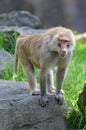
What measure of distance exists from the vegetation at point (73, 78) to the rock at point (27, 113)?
26 cm

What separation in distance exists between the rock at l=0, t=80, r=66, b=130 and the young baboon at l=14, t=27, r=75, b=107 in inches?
4.8

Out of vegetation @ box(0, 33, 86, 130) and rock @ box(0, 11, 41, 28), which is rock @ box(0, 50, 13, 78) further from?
rock @ box(0, 11, 41, 28)

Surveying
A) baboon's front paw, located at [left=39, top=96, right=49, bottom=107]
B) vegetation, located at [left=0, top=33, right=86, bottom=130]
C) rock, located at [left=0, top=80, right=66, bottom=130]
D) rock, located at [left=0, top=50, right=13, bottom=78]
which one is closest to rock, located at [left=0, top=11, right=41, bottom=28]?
vegetation, located at [left=0, top=33, right=86, bottom=130]

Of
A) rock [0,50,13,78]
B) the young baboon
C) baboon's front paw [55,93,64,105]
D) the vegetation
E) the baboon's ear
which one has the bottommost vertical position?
the vegetation

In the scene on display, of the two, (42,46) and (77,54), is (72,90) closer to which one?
(42,46)

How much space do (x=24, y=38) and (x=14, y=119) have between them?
6.12 feet

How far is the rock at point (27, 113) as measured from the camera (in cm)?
785

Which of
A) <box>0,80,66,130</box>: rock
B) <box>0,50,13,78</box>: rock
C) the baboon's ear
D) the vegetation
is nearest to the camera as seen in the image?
<box>0,80,66,130</box>: rock

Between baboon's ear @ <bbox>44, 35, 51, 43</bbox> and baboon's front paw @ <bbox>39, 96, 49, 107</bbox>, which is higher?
baboon's ear @ <bbox>44, 35, 51, 43</bbox>

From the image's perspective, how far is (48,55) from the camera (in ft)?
26.3

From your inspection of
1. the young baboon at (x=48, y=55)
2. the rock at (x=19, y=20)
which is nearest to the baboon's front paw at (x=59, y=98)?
the young baboon at (x=48, y=55)

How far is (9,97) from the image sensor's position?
8289 mm

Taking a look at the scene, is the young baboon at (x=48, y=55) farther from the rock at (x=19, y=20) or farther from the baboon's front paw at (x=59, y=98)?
the rock at (x=19, y=20)

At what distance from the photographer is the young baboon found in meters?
7.86
